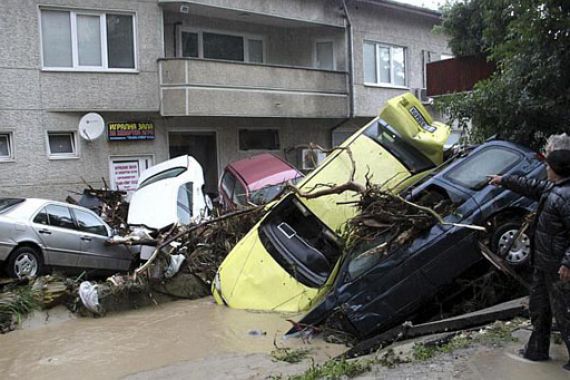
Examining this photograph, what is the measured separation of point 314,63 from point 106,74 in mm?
7647

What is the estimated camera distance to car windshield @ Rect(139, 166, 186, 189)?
35.9ft

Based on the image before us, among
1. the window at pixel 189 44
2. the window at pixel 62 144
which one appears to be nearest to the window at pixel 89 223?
the window at pixel 62 144

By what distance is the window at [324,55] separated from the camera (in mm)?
19312

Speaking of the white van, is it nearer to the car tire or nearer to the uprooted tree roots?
the car tire

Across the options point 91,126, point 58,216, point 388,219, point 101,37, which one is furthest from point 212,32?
point 388,219

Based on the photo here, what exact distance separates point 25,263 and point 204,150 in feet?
29.0

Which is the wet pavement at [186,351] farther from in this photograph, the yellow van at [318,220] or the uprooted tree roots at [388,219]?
the uprooted tree roots at [388,219]

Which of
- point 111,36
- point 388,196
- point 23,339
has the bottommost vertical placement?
point 23,339

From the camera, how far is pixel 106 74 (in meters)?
14.0

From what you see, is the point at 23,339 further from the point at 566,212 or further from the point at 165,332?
the point at 566,212

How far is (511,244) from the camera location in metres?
6.09

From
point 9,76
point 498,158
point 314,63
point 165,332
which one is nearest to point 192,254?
point 165,332

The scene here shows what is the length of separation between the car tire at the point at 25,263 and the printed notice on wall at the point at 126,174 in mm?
5874

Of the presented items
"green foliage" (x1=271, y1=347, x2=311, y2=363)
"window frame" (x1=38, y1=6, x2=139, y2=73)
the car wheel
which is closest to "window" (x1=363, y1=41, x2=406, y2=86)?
"window frame" (x1=38, y1=6, x2=139, y2=73)
